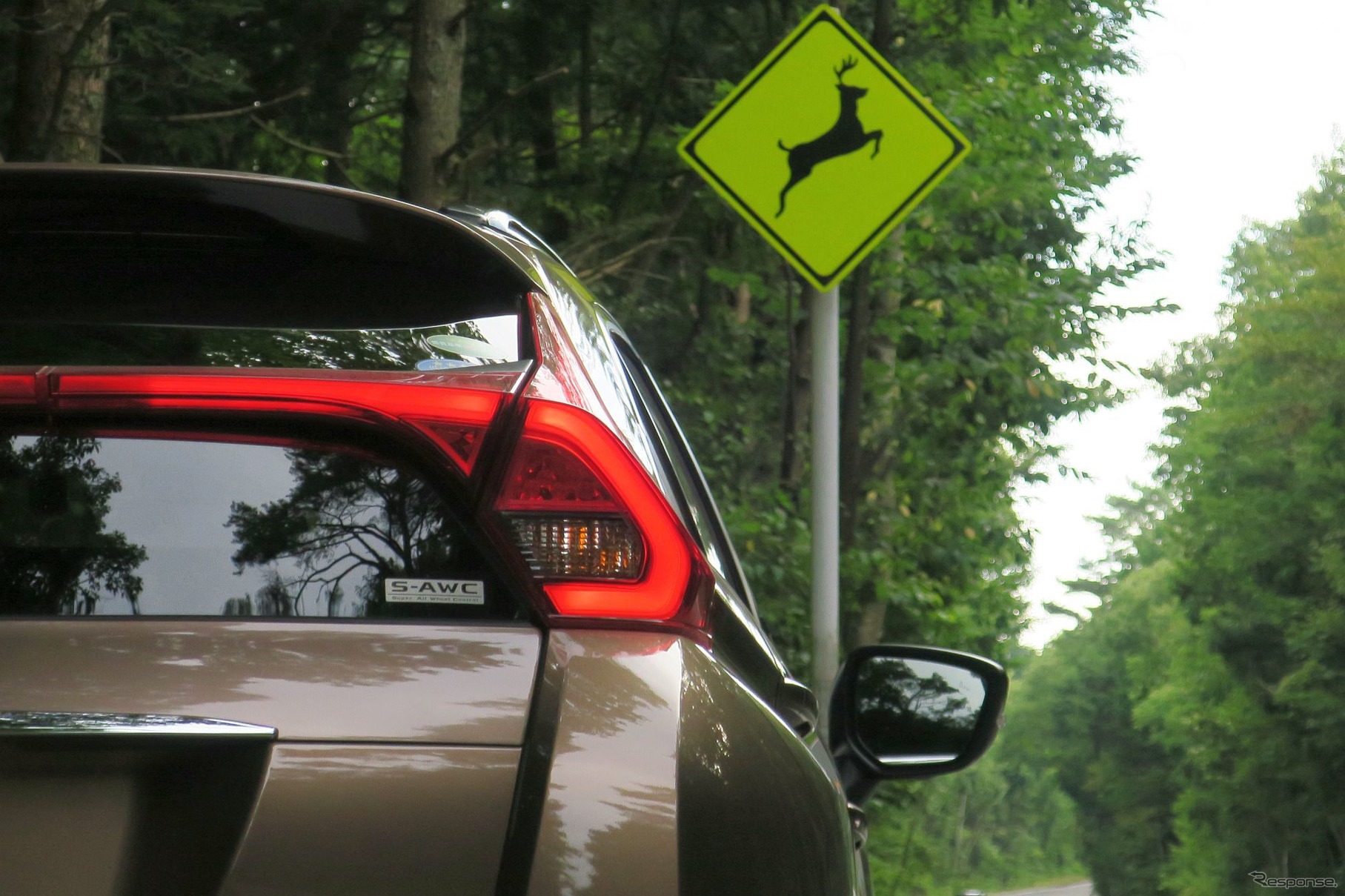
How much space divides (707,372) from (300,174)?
3388 mm

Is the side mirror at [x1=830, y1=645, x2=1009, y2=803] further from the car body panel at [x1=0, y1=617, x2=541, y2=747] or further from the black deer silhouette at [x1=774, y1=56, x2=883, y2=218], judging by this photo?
the black deer silhouette at [x1=774, y1=56, x2=883, y2=218]

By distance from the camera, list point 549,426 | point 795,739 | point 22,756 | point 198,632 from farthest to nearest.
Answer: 1. point 795,739
2. point 549,426
3. point 198,632
4. point 22,756

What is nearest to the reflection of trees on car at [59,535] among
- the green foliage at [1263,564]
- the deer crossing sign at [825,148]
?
the deer crossing sign at [825,148]

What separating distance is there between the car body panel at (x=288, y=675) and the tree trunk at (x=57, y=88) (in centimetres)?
587

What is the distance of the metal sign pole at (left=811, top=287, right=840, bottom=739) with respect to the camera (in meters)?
5.15

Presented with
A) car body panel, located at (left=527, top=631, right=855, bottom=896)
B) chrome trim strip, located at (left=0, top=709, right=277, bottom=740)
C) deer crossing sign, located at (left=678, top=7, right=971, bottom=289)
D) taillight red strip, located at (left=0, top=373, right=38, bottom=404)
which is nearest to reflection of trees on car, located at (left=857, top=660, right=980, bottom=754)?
car body panel, located at (left=527, top=631, right=855, bottom=896)

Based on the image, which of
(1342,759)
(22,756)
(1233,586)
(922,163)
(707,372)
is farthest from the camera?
(1233,586)

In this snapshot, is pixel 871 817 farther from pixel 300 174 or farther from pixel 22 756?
pixel 22 756

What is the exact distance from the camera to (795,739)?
1.68 meters

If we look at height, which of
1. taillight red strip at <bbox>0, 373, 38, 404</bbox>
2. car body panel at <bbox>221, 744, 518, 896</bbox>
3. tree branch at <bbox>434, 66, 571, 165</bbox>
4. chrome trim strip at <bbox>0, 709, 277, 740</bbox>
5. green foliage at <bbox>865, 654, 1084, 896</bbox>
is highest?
tree branch at <bbox>434, 66, 571, 165</bbox>

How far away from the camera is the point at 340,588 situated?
1.44m

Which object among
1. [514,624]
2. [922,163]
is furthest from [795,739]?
[922,163]

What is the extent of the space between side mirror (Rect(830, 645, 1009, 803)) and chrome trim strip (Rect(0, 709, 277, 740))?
128 cm

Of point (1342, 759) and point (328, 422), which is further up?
point (328, 422)
